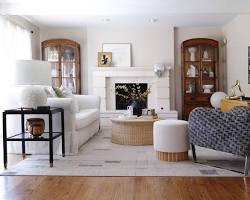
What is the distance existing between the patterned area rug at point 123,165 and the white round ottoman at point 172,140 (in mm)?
104

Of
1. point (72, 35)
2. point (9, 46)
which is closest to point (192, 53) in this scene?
point (72, 35)

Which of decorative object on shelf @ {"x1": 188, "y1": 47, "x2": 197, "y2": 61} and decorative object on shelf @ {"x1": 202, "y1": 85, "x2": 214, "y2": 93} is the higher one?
decorative object on shelf @ {"x1": 188, "y1": 47, "x2": 197, "y2": 61}

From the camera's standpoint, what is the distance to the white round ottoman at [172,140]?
11.9 ft

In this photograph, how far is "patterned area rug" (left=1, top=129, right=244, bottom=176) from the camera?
128 inches

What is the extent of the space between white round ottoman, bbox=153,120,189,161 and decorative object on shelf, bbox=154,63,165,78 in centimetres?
412

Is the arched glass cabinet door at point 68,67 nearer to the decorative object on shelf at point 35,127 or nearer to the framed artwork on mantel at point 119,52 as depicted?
the framed artwork on mantel at point 119,52

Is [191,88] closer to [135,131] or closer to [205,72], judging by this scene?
[205,72]

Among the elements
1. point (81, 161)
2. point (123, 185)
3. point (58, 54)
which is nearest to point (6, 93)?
point (81, 161)

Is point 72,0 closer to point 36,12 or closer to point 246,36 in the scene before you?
point 36,12

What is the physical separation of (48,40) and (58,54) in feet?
1.40

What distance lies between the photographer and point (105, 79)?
7922 millimetres

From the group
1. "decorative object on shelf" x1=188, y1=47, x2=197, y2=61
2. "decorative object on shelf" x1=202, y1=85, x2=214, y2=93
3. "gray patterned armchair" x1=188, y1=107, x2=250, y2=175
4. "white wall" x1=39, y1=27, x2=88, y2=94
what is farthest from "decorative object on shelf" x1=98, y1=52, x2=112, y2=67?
"gray patterned armchair" x1=188, y1=107, x2=250, y2=175

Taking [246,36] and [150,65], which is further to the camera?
[150,65]

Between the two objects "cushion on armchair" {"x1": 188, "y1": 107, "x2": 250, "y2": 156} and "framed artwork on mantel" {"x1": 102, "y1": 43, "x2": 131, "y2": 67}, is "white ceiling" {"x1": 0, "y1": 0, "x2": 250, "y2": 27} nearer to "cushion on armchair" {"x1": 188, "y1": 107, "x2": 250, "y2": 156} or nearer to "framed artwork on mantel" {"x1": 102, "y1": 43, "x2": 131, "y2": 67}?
"framed artwork on mantel" {"x1": 102, "y1": 43, "x2": 131, "y2": 67}
